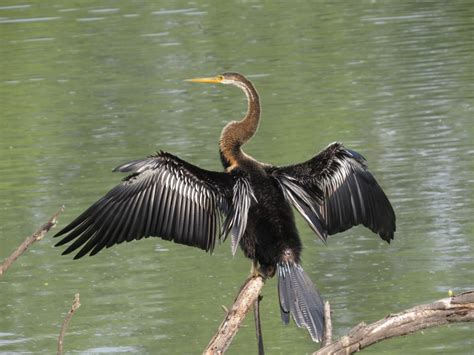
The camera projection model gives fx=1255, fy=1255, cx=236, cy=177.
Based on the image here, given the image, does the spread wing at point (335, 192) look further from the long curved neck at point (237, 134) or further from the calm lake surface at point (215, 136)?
the calm lake surface at point (215, 136)

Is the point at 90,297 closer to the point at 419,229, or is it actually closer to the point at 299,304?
the point at 419,229

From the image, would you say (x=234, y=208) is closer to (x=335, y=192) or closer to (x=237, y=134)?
(x=335, y=192)

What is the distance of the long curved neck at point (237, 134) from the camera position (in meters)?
6.60

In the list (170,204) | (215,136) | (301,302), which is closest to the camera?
(301,302)

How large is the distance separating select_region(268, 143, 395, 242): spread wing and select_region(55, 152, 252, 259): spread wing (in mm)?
313

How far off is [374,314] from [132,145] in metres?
5.35

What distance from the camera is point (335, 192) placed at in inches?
254

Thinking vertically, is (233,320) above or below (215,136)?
above

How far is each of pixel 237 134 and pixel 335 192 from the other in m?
0.64

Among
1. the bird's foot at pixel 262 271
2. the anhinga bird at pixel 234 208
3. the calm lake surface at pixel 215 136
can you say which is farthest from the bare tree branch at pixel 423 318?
the calm lake surface at pixel 215 136

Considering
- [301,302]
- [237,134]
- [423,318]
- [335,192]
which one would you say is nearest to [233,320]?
[301,302]

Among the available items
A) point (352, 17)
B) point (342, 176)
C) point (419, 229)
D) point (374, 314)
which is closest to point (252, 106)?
point (342, 176)

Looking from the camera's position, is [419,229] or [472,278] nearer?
[472,278]

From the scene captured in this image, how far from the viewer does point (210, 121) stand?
45.3ft
